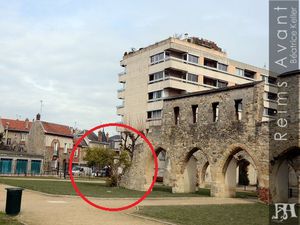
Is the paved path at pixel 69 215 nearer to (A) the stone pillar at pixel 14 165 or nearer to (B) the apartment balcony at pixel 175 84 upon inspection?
(B) the apartment balcony at pixel 175 84

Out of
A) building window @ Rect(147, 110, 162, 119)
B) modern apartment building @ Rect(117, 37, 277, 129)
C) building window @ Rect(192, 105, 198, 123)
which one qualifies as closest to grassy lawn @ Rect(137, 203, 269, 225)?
building window @ Rect(192, 105, 198, 123)

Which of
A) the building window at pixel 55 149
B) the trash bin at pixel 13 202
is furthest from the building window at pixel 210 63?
the trash bin at pixel 13 202

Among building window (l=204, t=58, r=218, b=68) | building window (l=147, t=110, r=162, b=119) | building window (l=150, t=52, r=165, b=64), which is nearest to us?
building window (l=147, t=110, r=162, b=119)

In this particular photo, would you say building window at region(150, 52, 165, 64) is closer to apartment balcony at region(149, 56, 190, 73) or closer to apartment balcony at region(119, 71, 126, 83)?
apartment balcony at region(149, 56, 190, 73)

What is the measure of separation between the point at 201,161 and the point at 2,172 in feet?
91.4

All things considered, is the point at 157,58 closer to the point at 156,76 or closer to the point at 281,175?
the point at 156,76

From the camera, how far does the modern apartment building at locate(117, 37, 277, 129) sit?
55281mm

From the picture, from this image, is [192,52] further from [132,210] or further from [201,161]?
[132,210]

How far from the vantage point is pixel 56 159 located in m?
65.2

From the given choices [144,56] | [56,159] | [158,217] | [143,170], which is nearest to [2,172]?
[56,159]

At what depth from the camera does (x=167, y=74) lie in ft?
182

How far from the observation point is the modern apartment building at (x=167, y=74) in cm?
5528

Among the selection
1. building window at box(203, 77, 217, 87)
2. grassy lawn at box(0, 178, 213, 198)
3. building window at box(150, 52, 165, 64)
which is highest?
building window at box(150, 52, 165, 64)

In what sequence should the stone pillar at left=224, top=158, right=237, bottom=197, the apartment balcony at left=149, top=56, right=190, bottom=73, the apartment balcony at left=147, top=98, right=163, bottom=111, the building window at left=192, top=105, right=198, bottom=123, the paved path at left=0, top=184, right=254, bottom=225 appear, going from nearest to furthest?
the paved path at left=0, top=184, right=254, bottom=225 → the stone pillar at left=224, top=158, right=237, bottom=197 → the building window at left=192, top=105, right=198, bottom=123 → the apartment balcony at left=149, top=56, right=190, bottom=73 → the apartment balcony at left=147, top=98, right=163, bottom=111
